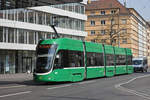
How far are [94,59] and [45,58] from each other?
729cm

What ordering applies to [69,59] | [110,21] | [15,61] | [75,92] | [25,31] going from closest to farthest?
[75,92]
[69,59]
[15,61]
[25,31]
[110,21]

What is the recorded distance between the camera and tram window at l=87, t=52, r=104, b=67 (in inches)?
1000

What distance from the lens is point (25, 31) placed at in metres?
42.3

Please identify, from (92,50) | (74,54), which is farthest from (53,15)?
(74,54)

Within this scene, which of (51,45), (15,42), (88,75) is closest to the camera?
(51,45)

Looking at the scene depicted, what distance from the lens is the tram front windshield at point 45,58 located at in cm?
2008

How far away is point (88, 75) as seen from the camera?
24859 millimetres

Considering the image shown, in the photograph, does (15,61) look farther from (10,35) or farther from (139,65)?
(139,65)

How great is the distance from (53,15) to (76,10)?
6552 mm

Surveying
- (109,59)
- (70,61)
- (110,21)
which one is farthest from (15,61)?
(110,21)

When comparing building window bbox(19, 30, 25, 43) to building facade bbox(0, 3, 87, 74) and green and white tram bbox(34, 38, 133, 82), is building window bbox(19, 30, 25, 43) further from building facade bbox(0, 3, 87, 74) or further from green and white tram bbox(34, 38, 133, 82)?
green and white tram bbox(34, 38, 133, 82)

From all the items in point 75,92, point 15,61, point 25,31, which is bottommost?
point 75,92

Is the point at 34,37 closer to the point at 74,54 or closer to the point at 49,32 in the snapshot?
the point at 49,32

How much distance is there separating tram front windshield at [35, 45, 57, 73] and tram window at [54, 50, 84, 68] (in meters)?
0.48
